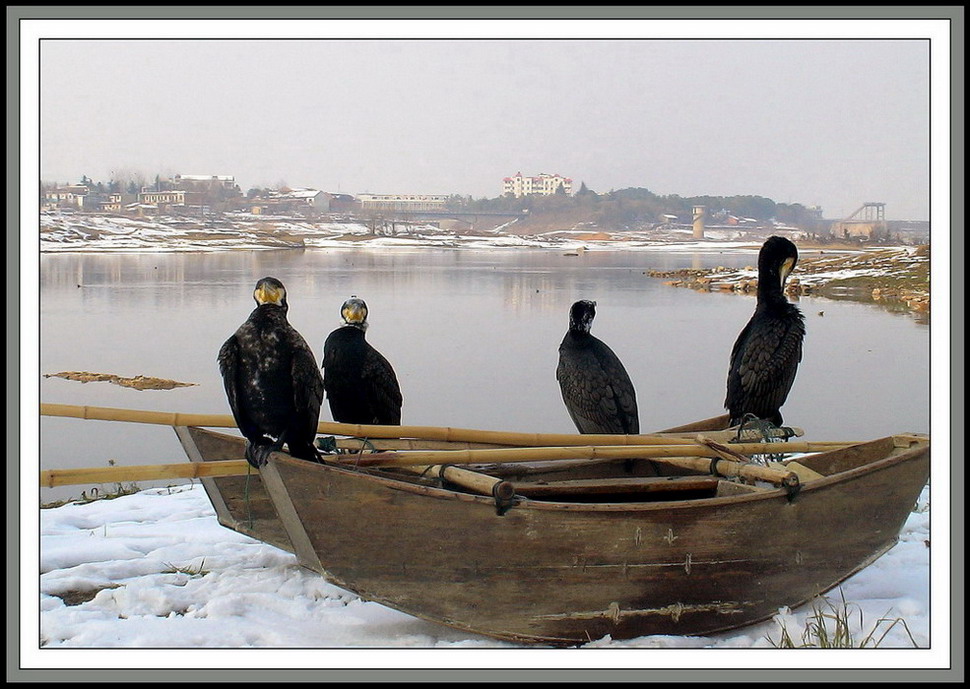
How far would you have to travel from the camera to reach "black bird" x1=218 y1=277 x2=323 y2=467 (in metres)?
3.69

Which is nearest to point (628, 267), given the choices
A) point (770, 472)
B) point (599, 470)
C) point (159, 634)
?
point (599, 470)

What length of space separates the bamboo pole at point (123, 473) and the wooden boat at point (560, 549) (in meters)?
0.29

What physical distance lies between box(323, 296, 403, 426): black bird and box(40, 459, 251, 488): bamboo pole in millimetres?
1158

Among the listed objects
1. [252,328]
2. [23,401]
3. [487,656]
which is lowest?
[487,656]

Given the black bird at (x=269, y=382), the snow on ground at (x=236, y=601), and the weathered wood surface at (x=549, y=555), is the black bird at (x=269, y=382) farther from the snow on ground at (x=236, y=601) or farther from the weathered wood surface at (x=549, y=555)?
the snow on ground at (x=236, y=601)

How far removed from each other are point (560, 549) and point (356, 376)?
66.3 inches

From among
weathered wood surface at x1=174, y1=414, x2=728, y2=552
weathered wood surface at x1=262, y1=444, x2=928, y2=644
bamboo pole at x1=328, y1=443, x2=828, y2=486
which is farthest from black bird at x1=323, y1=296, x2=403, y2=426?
weathered wood surface at x1=262, y1=444, x2=928, y2=644

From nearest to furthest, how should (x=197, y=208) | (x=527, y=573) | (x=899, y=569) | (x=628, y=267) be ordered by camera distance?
(x=527, y=573)
(x=899, y=569)
(x=197, y=208)
(x=628, y=267)

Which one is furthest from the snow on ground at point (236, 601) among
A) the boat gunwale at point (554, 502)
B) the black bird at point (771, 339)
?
the black bird at point (771, 339)

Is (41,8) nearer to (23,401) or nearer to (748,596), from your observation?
(23,401)

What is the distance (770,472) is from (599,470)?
116 cm

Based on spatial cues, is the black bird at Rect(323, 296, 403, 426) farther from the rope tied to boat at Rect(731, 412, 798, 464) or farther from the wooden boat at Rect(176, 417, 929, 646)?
the rope tied to boat at Rect(731, 412, 798, 464)

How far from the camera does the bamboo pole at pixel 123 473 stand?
11.5 ft

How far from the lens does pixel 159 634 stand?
3809mm
